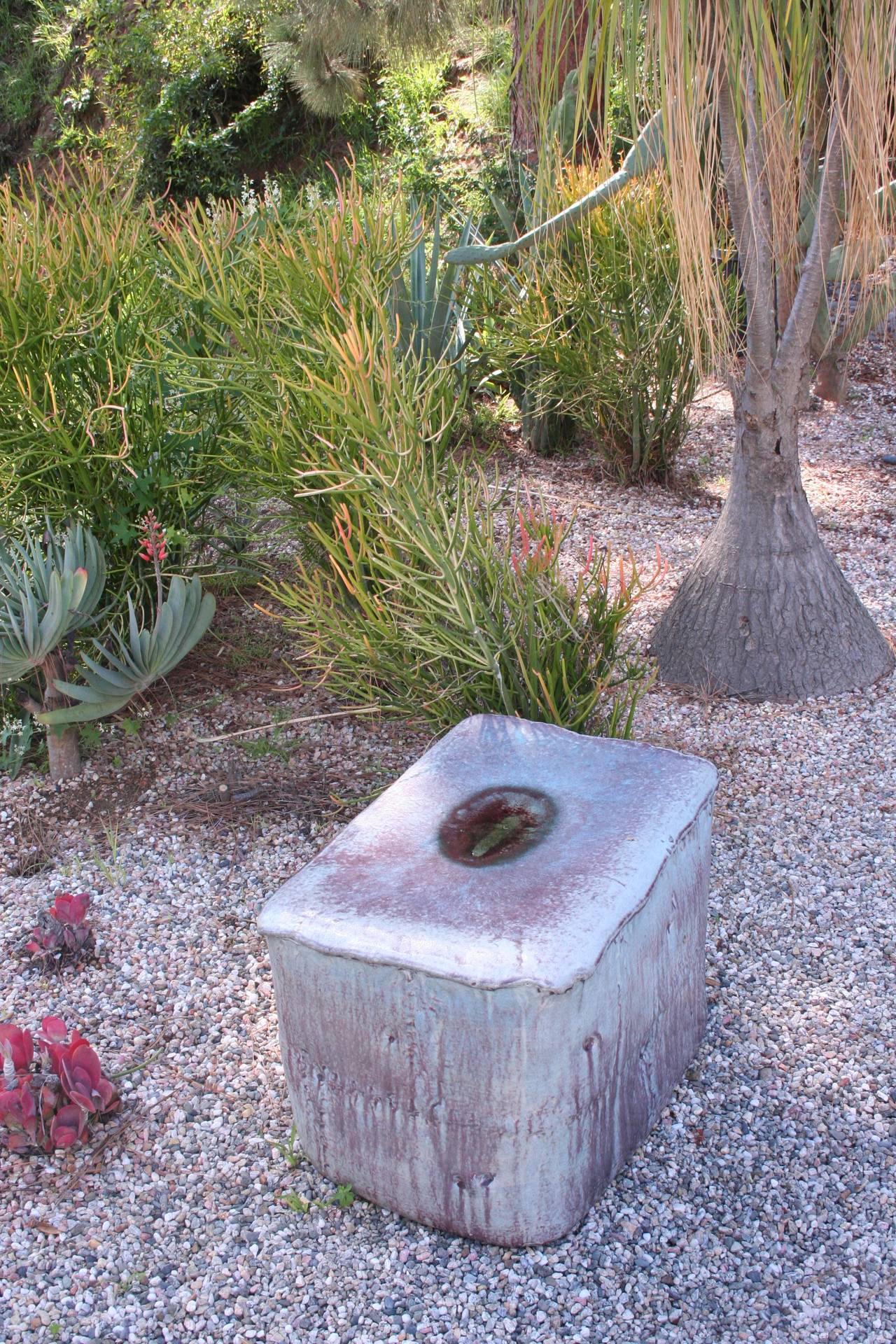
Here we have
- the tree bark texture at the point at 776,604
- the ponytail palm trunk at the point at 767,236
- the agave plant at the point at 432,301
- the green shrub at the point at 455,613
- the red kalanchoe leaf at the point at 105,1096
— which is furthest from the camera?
the agave plant at the point at 432,301

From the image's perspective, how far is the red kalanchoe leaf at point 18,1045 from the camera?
1.91m

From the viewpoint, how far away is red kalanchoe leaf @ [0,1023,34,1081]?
1912 millimetres

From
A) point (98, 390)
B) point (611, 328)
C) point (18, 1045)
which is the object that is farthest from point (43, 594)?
point (611, 328)

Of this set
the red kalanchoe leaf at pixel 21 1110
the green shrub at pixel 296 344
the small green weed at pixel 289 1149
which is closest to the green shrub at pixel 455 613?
the green shrub at pixel 296 344

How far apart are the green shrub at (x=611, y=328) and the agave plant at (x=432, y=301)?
0.25 meters

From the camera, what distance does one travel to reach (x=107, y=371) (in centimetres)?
329

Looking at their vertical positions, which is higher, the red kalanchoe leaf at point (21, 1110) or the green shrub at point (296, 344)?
the green shrub at point (296, 344)

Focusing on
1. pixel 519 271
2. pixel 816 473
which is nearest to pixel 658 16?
pixel 519 271

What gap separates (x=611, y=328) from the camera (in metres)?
4.58

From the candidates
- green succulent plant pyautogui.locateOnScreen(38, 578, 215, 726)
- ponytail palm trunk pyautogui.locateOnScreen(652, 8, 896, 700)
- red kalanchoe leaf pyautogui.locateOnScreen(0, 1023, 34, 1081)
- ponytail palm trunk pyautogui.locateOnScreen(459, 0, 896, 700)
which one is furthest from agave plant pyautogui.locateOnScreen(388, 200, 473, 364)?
red kalanchoe leaf pyautogui.locateOnScreen(0, 1023, 34, 1081)

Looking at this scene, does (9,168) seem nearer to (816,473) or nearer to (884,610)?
(816,473)

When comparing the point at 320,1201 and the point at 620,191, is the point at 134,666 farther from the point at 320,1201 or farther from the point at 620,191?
the point at 620,191

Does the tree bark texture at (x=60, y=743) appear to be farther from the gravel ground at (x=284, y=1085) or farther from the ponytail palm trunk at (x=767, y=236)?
the ponytail palm trunk at (x=767, y=236)

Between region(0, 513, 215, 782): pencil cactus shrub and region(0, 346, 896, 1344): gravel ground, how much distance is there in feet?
0.84
